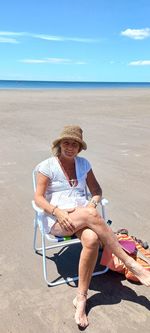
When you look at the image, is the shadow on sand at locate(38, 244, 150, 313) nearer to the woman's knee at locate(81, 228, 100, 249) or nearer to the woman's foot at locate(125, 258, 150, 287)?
the woman's foot at locate(125, 258, 150, 287)

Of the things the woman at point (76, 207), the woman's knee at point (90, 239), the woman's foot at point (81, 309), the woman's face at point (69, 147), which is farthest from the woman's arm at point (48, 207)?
the woman's foot at point (81, 309)

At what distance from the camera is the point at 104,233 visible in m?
3.39

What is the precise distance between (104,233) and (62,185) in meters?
0.77

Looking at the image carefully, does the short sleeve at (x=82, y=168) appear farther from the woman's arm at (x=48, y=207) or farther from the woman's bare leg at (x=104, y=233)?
the woman's bare leg at (x=104, y=233)

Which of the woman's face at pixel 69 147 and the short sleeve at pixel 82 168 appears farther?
the short sleeve at pixel 82 168

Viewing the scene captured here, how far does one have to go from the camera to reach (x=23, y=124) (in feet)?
43.2

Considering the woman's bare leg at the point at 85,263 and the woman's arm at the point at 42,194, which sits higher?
the woman's arm at the point at 42,194

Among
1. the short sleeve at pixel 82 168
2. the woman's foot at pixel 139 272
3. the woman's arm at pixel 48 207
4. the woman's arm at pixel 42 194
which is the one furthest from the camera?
the short sleeve at pixel 82 168

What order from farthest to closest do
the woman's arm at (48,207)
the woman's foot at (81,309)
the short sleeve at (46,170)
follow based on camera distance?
the short sleeve at (46,170), the woman's arm at (48,207), the woman's foot at (81,309)

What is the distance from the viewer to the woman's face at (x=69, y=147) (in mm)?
3883

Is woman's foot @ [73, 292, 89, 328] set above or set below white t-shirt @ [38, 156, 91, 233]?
below

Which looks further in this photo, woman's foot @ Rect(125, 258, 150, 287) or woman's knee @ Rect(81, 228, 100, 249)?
woman's foot @ Rect(125, 258, 150, 287)

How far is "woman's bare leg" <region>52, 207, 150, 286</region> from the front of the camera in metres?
3.40

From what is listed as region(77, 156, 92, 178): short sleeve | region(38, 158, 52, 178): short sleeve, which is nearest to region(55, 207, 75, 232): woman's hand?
region(38, 158, 52, 178): short sleeve
